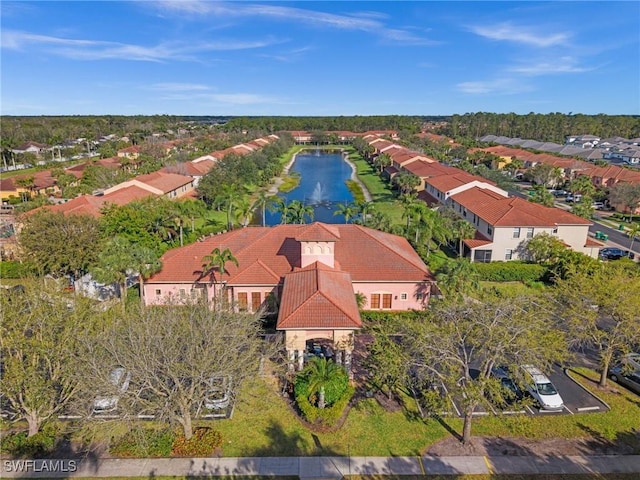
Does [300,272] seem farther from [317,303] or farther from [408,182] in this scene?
[408,182]

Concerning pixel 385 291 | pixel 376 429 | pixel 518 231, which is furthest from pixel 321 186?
pixel 376 429

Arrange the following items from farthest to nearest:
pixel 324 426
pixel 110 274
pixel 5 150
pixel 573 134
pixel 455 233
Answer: pixel 573 134
pixel 5 150
pixel 455 233
pixel 110 274
pixel 324 426

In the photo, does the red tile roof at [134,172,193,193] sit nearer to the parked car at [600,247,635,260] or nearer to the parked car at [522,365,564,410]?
the parked car at [522,365,564,410]

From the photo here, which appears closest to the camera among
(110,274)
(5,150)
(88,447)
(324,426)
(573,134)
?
(88,447)

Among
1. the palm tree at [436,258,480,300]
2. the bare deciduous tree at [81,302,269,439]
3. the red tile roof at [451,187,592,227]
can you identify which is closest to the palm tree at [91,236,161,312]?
the bare deciduous tree at [81,302,269,439]

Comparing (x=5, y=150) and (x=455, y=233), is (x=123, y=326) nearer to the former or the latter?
(x=455, y=233)

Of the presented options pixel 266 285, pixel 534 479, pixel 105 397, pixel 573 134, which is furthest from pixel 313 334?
pixel 573 134

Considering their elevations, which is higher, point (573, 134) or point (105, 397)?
point (573, 134)
